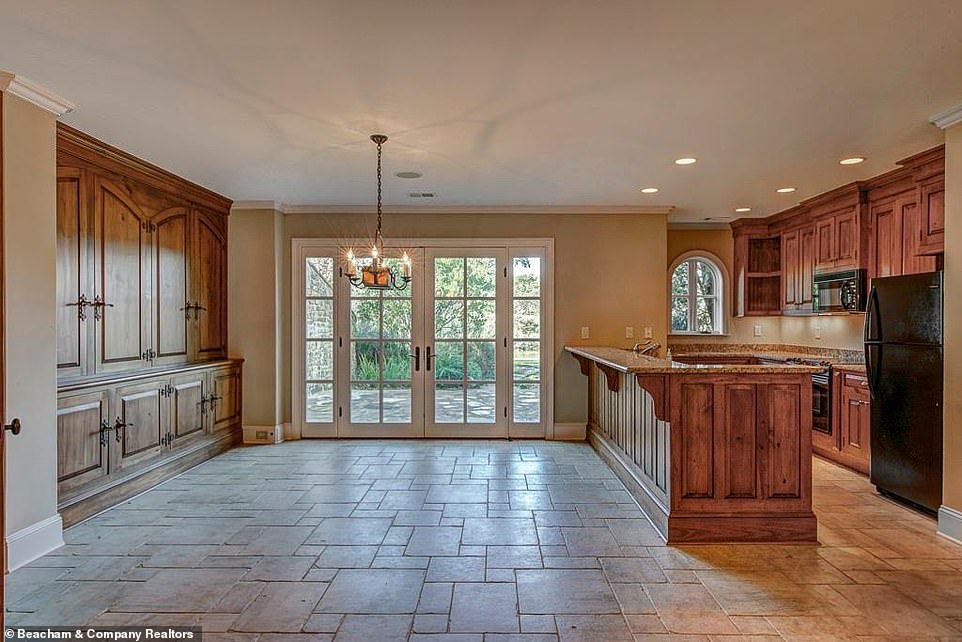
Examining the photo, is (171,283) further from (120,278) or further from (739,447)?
(739,447)

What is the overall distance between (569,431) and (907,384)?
3030 mm

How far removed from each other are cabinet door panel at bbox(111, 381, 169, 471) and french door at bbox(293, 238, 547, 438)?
1663mm

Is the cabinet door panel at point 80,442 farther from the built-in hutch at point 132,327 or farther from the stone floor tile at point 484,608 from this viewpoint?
the stone floor tile at point 484,608

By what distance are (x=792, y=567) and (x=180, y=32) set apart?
390 centimetres

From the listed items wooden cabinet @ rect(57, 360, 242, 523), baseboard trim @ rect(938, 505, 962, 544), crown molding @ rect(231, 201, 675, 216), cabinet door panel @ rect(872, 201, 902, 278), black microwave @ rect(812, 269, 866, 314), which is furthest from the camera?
crown molding @ rect(231, 201, 675, 216)

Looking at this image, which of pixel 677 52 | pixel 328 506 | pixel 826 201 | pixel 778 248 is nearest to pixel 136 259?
pixel 328 506

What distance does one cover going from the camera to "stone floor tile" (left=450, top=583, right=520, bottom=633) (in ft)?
7.88

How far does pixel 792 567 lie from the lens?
299 cm

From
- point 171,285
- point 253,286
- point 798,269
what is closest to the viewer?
point 171,285

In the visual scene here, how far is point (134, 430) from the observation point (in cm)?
417

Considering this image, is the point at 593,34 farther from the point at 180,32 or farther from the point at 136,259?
the point at 136,259

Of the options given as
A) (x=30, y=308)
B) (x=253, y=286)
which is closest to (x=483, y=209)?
(x=253, y=286)

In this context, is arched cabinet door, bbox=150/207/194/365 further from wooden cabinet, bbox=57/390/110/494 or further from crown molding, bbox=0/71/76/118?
crown molding, bbox=0/71/76/118

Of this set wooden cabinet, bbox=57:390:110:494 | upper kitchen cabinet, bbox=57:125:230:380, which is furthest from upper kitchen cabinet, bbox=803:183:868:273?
wooden cabinet, bbox=57:390:110:494
